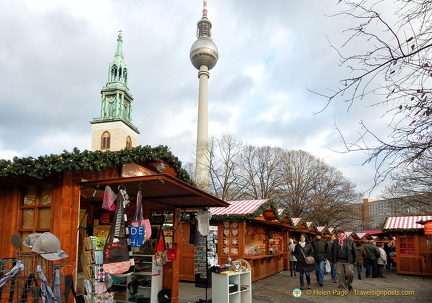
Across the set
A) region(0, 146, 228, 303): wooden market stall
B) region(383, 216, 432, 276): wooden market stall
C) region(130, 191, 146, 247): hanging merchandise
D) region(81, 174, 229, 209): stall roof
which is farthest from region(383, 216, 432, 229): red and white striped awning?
region(130, 191, 146, 247): hanging merchandise

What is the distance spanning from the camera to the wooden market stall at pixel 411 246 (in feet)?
52.1

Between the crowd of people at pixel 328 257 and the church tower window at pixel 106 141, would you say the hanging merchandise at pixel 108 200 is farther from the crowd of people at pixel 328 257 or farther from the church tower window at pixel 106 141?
the church tower window at pixel 106 141

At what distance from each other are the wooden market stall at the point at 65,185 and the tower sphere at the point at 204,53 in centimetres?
5707

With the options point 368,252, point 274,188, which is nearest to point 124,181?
Answer: point 368,252

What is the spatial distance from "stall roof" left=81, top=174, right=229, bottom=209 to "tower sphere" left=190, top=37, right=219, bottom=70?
183ft

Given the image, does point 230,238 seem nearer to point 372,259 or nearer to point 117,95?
point 372,259

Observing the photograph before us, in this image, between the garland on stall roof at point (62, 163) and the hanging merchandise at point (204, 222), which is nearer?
the garland on stall roof at point (62, 163)

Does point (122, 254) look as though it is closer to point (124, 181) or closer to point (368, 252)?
point (124, 181)

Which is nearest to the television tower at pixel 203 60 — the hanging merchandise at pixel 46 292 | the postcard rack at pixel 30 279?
the postcard rack at pixel 30 279

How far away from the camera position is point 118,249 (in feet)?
18.5

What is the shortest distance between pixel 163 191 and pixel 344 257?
20.3 ft

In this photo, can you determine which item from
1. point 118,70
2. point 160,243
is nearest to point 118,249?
point 160,243

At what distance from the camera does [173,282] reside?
8.41 m

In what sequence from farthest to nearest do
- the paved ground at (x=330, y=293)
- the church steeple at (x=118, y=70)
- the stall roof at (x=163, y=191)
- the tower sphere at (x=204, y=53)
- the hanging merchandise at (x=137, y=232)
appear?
the church steeple at (x=118, y=70)
the tower sphere at (x=204, y=53)
the paved ground at (x=330, y=293)
the hanging merchandise at (x=137, y=232)
the stall roof at (x=163, y=191)
